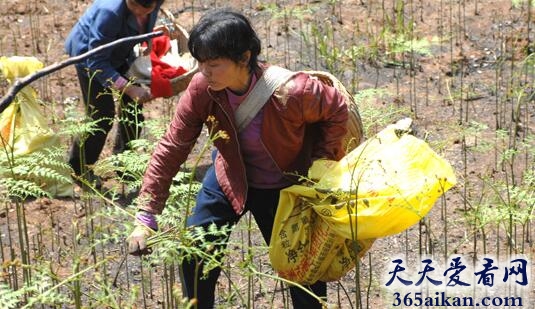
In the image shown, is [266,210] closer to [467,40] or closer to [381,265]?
[381,265]

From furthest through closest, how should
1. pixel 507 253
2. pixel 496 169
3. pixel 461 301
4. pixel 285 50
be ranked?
pixel 285 50, pixel 496 169, pixel 507 253, pixel 461 301

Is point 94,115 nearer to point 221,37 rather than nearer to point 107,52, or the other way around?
point 107,52

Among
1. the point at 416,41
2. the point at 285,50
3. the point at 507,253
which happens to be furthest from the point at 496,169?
the point at 285,50

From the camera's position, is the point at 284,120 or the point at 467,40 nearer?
the point at 284,120

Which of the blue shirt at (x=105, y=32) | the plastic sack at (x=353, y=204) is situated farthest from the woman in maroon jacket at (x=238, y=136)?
the blue shirt at (x=105, y=32)

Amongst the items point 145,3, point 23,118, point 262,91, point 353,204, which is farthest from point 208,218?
point 23,118

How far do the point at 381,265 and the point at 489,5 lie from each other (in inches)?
158

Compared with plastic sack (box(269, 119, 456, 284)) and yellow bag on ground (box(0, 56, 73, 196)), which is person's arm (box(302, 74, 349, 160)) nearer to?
plastic sack (box(269, 119, 456, 284))

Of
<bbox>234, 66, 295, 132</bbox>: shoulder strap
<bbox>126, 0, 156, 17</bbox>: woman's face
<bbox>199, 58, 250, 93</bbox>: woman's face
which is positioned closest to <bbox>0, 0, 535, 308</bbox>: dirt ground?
<bbox>126, 0, 156, 17</bbox>: woman's face

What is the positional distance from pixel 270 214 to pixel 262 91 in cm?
54

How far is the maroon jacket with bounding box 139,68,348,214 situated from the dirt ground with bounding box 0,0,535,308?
192 cm

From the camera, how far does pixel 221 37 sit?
140 inches

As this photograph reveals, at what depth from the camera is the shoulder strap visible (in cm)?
369

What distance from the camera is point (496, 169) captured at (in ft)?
20.1
